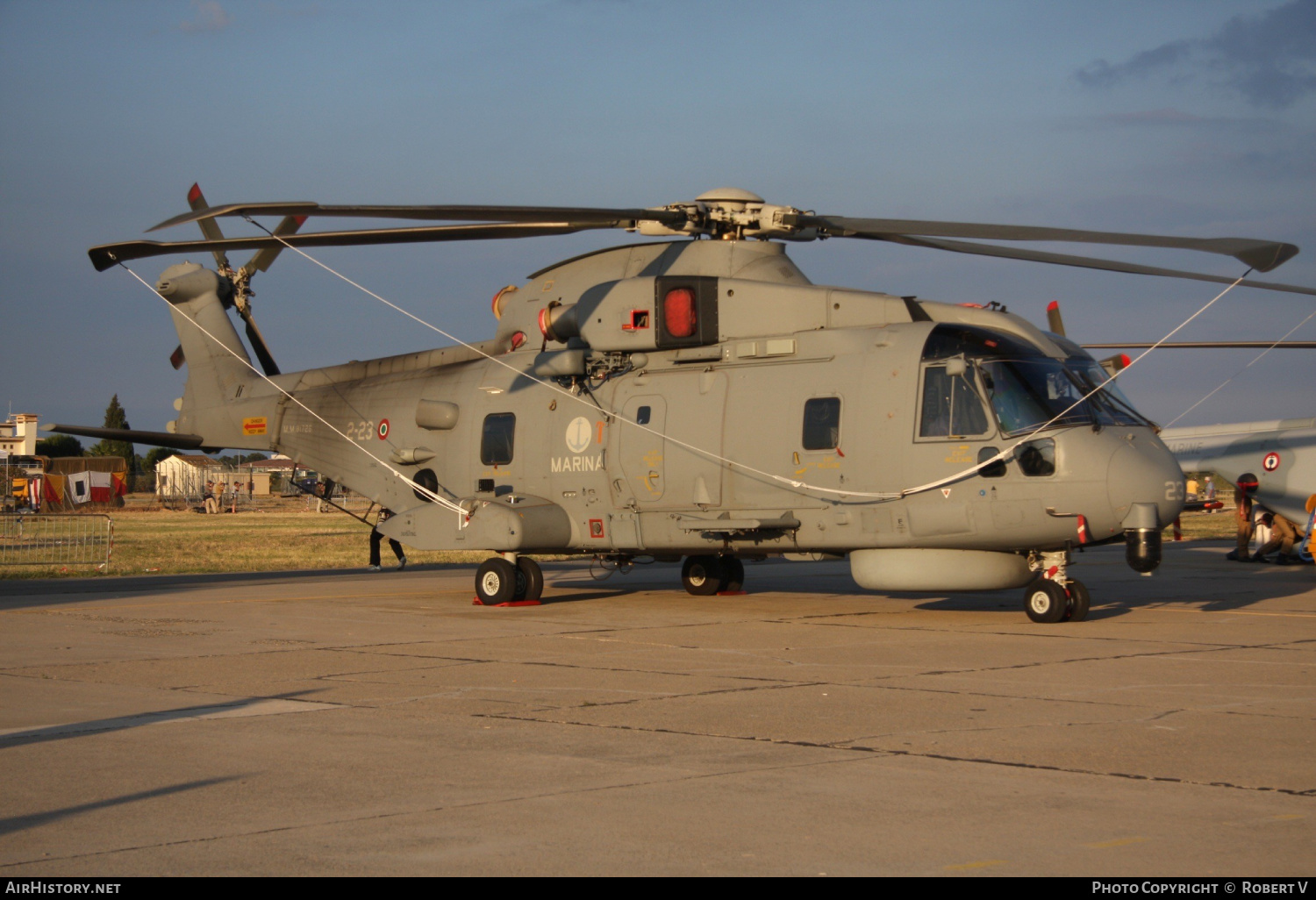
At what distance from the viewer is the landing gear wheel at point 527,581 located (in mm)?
16281

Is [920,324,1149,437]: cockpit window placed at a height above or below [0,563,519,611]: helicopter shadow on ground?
above

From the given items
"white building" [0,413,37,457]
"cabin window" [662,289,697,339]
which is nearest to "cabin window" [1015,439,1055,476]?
"cabin window" [662,289,697,339]

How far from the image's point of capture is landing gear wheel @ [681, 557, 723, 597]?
17500mm

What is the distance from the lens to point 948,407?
43.3ft

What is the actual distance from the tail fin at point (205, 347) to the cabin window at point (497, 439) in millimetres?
5396

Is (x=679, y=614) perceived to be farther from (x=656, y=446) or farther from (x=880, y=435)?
(x=880, y=435)

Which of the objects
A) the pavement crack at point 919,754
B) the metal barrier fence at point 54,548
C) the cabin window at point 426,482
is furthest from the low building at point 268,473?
the pavement crack at point 919,754

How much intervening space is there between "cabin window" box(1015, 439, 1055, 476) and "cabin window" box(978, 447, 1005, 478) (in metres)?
0.19

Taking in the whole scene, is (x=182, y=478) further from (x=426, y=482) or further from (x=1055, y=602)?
(x=1055, y=602)

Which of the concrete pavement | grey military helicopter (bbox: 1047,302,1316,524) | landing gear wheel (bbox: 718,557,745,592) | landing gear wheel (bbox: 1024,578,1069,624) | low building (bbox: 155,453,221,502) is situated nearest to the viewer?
the concrete pavement

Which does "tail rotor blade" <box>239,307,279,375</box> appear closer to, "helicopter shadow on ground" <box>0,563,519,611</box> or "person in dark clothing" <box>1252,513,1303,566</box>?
"helicopter shadow on ground" <box>0,563,519,611</box>
